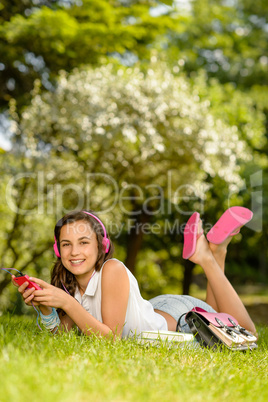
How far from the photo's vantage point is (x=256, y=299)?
14.5 metres

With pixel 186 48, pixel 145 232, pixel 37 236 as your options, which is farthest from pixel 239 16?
pixel 37 236

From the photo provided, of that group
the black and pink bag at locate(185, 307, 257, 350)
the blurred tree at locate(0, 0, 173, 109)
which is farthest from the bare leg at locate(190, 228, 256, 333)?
the blurred tree at locate(0, 0, 173, 109)

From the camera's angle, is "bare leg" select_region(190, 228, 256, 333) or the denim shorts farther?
"bare leg" select_region(190, 228, 256, 333)

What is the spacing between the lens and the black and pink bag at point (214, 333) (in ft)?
9.44

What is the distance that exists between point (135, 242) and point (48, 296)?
7.00 m

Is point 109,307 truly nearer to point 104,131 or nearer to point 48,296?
point 48,296

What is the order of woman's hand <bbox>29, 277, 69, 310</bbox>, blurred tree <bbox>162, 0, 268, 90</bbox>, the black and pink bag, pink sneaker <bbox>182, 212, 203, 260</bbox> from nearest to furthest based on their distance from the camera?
woman's hand <bbox>29, 277, 69, 310</bbox> < the black and pink bag < pink sneaker <bbox>182, 212, 203, 260</bbox> < blurred tree <bbox>162, 0, 268, 90</bbox>

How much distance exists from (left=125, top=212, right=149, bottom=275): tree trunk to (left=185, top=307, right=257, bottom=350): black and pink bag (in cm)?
639

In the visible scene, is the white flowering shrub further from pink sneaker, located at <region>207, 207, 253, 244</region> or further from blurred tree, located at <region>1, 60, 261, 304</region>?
pink sneaker, located at <region>207, 207, 253, 244</region>

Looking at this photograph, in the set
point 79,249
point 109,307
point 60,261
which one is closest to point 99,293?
point 109,307

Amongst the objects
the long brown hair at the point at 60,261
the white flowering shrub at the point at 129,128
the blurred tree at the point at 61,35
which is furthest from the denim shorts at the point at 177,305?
the blurred tree at the point at 61,35

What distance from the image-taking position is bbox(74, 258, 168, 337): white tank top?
2.89 meters

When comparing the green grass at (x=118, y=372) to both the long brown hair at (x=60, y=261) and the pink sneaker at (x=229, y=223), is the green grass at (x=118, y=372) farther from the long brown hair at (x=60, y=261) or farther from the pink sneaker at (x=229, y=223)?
the pink sneaker at (x=229, y=223)

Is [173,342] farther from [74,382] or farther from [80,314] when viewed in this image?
[74,382]
